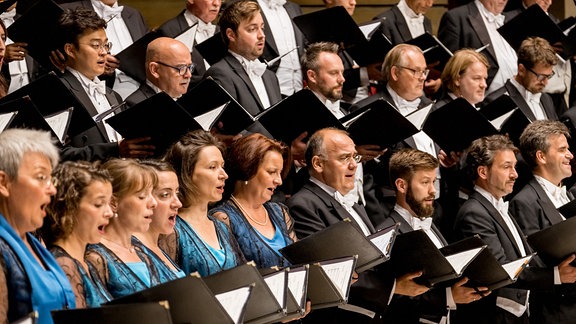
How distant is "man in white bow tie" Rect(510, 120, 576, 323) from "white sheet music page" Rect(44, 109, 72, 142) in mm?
2566

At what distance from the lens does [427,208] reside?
5070 mm

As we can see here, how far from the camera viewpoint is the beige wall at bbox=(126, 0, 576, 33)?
7.40 metres

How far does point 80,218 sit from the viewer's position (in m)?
3.18

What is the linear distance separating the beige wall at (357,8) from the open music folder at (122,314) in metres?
4.81

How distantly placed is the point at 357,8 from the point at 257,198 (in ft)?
13.3

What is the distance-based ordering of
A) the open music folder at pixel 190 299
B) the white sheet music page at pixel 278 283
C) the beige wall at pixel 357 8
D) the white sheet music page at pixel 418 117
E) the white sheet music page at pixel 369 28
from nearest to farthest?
1. the open music folder at pixel 190 299
2. the white sheet music page at pixel 278 283
3. the white sheet music page at pixel 418 117
4. the white sheet music page at pixel 369 28
5. the beige wall at pixel 357 8

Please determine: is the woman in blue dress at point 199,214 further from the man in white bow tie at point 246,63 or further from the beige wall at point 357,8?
the beige wall at point 357,8

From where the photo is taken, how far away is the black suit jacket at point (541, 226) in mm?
5359

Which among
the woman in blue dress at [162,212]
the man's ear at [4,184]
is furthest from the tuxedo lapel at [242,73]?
the man's ear at [4,184]

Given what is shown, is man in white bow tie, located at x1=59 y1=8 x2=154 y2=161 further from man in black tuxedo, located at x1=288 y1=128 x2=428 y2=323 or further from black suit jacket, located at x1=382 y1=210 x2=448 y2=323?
black suit jacket, located at x1=382 y1=210 x2=448 y2=323

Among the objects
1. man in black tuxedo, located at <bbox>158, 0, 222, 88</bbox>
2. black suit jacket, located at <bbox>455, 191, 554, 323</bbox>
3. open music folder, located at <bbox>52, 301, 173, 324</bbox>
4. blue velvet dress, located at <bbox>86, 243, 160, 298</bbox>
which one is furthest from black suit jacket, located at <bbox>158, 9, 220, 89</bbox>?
open music folder, located at <bbox>52, 301, 173, 324</bbox>

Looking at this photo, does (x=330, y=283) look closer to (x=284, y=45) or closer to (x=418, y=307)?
(x=418, y=307)

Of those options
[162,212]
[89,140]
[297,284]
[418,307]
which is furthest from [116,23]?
[297,284]

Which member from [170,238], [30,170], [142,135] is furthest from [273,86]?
[30,170]
